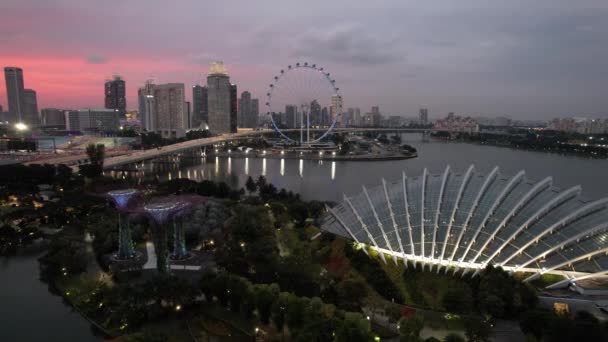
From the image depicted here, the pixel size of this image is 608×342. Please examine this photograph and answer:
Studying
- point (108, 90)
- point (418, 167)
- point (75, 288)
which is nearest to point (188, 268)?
point (75, 288)

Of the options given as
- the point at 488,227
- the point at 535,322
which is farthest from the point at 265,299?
the point at 488,227

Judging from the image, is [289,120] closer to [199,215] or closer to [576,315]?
[199,215]

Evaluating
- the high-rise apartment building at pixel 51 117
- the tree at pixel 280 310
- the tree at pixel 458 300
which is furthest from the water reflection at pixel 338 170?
the high-rise apartment building at pixel 51 117

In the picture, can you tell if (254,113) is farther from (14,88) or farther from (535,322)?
(535,322)

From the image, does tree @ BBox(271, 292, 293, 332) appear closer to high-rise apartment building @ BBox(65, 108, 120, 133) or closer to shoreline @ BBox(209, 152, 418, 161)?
shoreline @ BBox(209, 152, 418, 161)

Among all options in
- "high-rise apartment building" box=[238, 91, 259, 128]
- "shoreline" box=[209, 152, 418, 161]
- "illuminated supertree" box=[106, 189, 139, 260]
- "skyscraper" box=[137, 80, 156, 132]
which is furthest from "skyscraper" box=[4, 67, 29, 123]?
"illuminated supertree" box=[106, 189, 139, 260]

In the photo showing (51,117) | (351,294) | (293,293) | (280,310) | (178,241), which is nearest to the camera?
(280,310)

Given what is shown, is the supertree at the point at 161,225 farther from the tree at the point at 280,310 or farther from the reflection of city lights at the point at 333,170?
the reflection of city lights at the point at 333,170
